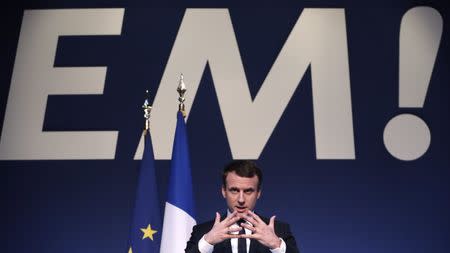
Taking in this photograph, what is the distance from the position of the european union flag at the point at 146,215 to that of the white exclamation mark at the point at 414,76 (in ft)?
6.29

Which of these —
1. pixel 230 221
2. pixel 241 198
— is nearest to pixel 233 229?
pixel 230 221

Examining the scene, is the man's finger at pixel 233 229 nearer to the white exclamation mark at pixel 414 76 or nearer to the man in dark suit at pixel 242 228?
the man in dark suit at pixel 242 228

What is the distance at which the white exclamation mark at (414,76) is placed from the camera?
6020 mm

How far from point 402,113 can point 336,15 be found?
2.96ft

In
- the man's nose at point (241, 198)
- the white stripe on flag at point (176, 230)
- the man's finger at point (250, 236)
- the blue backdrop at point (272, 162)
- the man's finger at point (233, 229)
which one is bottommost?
the man's finger at point (250, 236)

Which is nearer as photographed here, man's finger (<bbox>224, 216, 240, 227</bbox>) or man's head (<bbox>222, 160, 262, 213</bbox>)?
man's finger (<bbox>224, 216, 240, 227</bbox>)

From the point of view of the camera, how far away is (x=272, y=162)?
602 centimetres

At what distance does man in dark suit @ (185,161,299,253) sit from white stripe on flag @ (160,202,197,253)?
1.24 metres

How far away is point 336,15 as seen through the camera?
616cm

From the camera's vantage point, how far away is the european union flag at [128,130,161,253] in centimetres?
504

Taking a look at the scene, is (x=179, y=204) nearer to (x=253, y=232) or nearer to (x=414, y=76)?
(x=253, y=232)

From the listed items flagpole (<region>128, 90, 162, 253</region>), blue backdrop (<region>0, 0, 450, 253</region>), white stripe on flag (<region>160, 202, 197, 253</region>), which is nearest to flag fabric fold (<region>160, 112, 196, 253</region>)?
white stripe on flag (<region>160, 202, 197, 253</region>)

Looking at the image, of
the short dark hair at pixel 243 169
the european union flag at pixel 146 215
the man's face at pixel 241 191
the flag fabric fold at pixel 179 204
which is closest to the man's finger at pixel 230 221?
the man's face at pixel 241 191

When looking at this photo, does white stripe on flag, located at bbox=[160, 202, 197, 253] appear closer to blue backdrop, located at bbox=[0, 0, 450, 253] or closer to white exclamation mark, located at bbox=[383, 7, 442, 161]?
blue backdrop, located at bbox=[0, 0, 450, 253]
